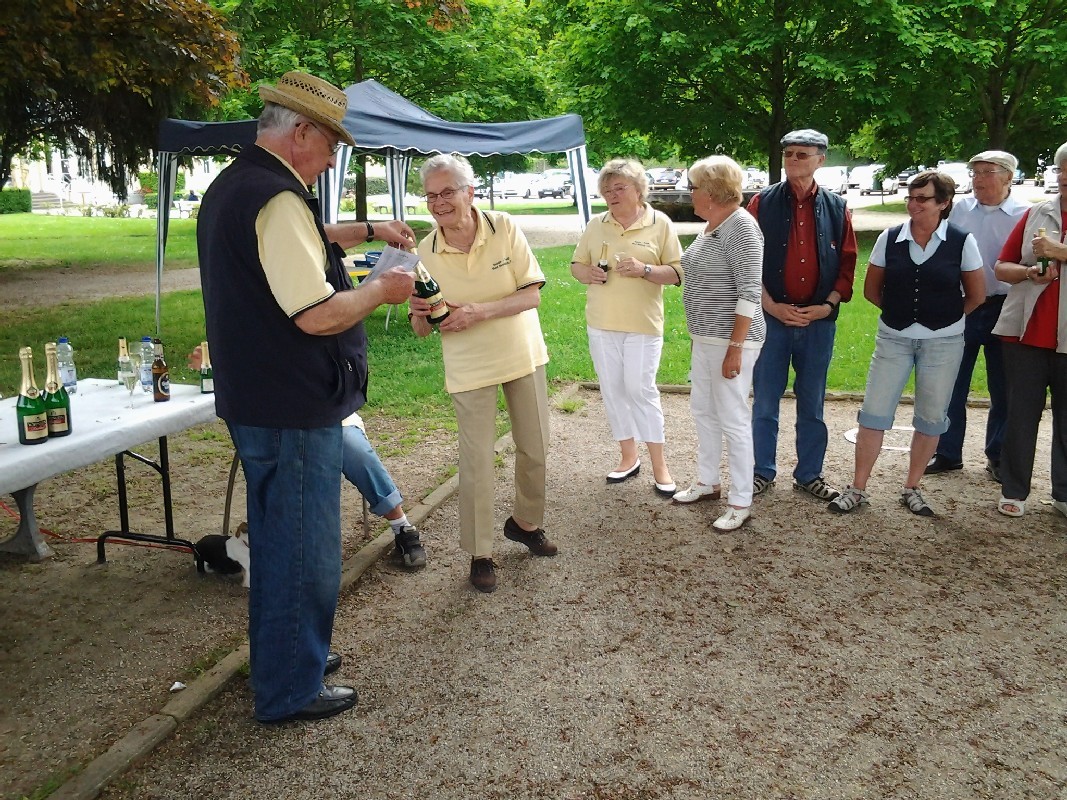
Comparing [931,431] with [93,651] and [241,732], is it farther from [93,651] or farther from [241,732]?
[93,651]

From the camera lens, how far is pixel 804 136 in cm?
475

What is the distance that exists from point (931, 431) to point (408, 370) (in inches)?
203

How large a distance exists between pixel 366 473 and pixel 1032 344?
369 cm

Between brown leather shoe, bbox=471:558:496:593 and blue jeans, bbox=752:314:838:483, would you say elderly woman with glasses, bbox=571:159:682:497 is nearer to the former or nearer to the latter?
blue jeans, bbox=752:314:838:483

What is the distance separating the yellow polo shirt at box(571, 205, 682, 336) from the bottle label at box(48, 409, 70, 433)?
2.80m

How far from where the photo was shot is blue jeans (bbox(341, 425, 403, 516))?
4.20 meters

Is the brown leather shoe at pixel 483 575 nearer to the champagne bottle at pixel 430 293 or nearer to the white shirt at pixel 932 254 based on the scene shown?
the champagne bottle at pixel 430 293

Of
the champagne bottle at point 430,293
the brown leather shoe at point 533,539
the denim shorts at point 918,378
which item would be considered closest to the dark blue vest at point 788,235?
the denim shorts at point 918,378

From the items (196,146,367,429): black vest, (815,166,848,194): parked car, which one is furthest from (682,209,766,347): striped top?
(815,166,848,194): parked car

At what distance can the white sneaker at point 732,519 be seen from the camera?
4.80m

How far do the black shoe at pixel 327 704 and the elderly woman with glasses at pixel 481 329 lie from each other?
3.47ft

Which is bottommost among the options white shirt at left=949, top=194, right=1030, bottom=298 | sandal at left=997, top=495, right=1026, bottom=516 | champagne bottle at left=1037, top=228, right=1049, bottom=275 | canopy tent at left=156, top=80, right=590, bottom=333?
sandal at left=997, top=495, right=1026, bottom=516

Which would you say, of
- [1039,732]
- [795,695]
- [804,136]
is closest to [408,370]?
[804,136]

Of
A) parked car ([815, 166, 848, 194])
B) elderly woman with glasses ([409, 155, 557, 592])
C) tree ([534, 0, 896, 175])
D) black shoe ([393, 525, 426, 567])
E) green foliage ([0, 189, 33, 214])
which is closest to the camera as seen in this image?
elderly woman with glasses ([409, 155, 557, 592])
